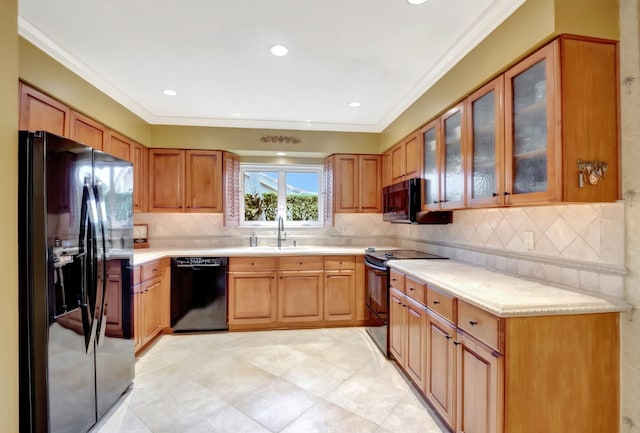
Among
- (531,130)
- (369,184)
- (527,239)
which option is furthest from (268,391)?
(369,184)

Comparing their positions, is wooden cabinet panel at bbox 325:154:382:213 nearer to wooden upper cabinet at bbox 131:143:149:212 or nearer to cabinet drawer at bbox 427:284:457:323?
cabinet drawer at bbox 427:284:457:323

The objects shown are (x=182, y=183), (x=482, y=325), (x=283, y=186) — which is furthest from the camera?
(x=283, y=186)

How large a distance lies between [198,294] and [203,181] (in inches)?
55.1

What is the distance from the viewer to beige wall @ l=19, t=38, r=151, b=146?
6.77 ft

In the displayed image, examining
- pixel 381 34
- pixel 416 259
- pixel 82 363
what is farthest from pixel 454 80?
pixel 82 363

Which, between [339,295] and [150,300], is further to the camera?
[339,295]

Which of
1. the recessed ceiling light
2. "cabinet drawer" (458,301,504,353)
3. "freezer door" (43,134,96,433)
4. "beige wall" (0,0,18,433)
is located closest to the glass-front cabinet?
"cabinet drawer" (458,301,504,353)

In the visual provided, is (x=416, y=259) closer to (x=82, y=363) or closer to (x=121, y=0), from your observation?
(x=82, y=363)

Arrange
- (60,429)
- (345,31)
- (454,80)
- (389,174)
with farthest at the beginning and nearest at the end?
(389,174) → (454,80) → (345,31) → (60,429)

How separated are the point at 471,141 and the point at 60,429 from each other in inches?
118

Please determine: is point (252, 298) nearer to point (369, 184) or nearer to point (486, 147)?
point (369, 184)

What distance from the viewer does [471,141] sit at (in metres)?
2.15

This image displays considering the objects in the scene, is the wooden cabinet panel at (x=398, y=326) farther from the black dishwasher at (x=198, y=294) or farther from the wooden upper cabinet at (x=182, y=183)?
the wooden upper cabinet at (x=182, y=183)

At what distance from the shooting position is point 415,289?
2264mm
